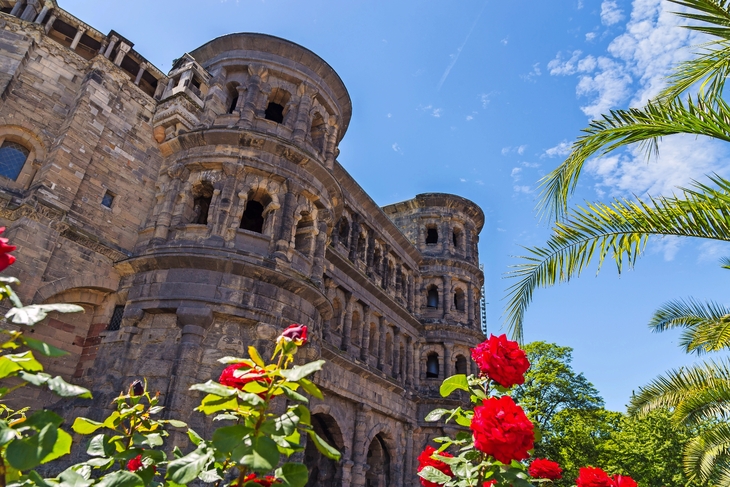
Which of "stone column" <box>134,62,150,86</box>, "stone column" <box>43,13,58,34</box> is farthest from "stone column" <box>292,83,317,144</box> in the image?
"stone column" <box>43,13,58,34</box>

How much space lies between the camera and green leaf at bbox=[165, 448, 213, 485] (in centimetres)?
223

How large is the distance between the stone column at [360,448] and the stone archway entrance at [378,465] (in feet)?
7.78

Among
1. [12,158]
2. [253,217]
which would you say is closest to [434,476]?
[12,158]

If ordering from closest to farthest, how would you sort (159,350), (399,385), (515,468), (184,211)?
(515,468), (159,350), (184,211), (399,385)

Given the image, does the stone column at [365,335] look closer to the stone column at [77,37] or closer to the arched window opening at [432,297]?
the arched window opening at [432,297]

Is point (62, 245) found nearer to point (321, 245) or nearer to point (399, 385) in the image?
point (321, 245)

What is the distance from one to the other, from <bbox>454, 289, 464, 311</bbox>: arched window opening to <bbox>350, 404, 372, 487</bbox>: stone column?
10.0 meters

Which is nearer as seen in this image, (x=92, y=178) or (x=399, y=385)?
(x=92, y=178)

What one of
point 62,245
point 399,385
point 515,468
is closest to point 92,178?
point 62,245

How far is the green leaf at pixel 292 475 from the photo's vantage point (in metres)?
2.36

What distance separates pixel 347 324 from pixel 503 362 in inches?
574

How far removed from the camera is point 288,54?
14664 millimetres

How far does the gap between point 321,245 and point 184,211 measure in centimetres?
376

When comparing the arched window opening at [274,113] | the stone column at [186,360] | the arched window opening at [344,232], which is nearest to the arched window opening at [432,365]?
the arched window opening at [344,232]
